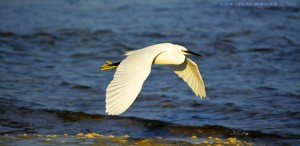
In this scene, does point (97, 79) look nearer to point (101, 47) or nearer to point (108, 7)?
point (101, 47)

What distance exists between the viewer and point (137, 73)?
4613 mm

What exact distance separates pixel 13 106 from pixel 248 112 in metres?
2.97

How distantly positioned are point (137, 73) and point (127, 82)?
0.18m

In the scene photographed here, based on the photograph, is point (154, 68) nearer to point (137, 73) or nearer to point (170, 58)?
point (170, 58)

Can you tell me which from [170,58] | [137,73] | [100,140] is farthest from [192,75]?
[137,73]

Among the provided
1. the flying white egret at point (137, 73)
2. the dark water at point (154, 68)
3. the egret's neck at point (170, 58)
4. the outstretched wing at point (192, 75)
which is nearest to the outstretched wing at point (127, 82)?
the flying white egret at point (137, 73)

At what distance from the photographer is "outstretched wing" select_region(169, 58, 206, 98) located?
5.91 meters

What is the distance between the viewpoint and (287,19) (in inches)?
476

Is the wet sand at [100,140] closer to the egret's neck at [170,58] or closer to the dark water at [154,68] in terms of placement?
the dark water at [154,68]

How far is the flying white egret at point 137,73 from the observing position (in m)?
4.21

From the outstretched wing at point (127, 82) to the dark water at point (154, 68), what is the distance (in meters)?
1.37

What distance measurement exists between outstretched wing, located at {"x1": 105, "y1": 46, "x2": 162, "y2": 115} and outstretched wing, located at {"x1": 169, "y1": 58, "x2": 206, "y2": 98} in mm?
855

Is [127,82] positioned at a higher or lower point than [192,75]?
higher

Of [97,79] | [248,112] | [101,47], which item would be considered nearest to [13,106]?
[97,79]
